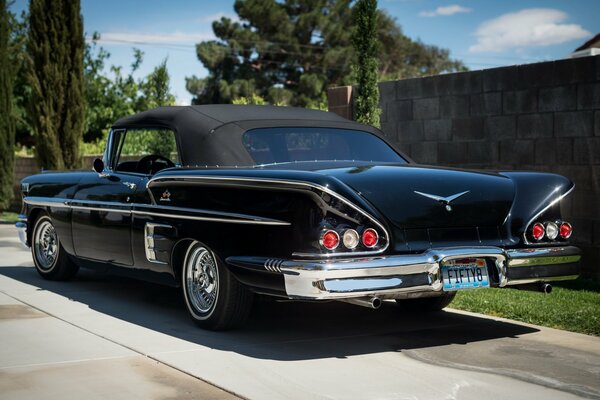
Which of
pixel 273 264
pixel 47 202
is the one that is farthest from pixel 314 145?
pixel 47 202

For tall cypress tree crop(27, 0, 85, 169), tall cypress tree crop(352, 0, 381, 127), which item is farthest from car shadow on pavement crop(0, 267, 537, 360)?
tall cypress tree crop(27, 0, 85, 169)

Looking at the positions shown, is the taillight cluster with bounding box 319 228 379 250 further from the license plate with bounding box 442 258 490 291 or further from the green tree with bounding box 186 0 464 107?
the green tree with bounding box 186 0 464 107

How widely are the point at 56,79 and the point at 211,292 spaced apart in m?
13.3

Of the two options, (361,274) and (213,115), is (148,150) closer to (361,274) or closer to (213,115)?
(213,115)

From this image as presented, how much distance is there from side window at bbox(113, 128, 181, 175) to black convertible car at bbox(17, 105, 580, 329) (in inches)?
0.6

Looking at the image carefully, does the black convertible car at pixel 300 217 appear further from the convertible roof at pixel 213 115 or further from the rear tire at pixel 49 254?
the rear tire at pixel 49 254

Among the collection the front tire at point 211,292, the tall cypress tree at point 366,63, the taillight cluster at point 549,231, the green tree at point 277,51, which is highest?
the green tree at point 277,51

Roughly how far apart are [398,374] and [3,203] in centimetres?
1630

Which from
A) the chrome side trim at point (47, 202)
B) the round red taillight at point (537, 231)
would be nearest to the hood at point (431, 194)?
the round red taillight at point (537, 231)

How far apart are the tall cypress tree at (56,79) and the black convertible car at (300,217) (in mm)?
11245

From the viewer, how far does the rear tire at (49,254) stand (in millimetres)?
8477

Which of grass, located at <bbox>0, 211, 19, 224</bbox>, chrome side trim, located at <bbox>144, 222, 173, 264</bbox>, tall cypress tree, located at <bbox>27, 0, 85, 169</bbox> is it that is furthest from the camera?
tall cypress tree, located at <bbox>27, 0, 85, 169</bbox>

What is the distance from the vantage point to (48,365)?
526 centimetres

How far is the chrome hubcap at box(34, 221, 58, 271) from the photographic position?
866 cm
